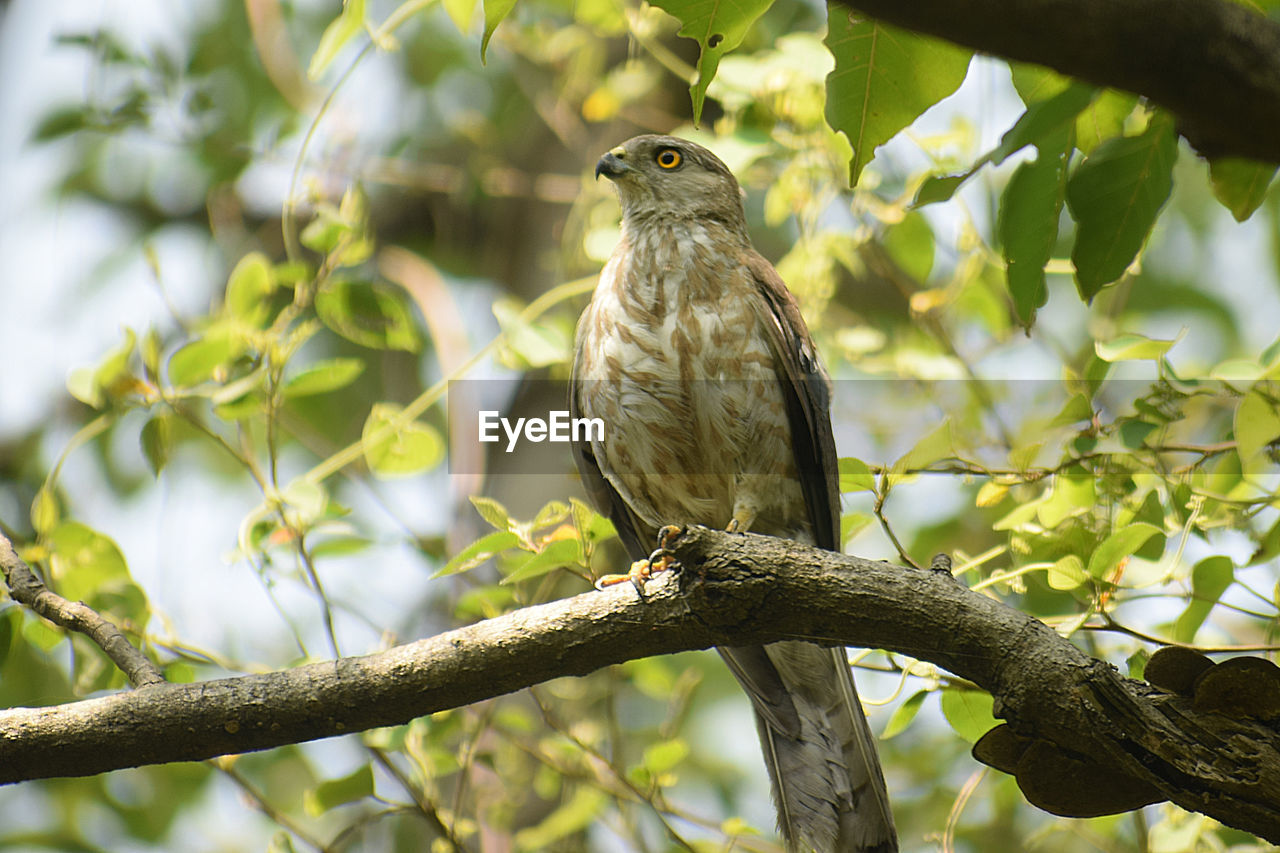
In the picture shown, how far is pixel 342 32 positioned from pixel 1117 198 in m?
2.11

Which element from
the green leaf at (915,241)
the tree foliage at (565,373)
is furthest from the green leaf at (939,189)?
the green leaf at (915,241)

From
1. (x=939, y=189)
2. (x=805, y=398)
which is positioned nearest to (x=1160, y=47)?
(x=939, y=189)

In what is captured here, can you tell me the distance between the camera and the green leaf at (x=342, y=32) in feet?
9.57

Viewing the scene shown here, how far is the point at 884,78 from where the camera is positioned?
85.9 inches

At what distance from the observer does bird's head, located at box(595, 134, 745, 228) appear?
14.0ft

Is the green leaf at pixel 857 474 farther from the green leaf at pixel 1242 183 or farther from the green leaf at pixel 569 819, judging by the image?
the green leaf at pixel 569 819

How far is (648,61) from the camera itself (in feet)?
19.7

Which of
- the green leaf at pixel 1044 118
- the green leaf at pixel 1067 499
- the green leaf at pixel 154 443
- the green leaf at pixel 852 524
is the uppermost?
the green leaf at pixel 154 443

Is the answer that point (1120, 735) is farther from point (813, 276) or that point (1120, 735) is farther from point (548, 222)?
point (548, 222)

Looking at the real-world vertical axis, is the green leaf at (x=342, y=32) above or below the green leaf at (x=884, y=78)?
above

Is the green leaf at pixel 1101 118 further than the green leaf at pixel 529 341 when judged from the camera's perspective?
No

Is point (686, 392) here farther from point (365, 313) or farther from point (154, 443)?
point (154, 443)

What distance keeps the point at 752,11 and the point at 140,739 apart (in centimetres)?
215

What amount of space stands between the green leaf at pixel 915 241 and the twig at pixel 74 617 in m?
3.05
